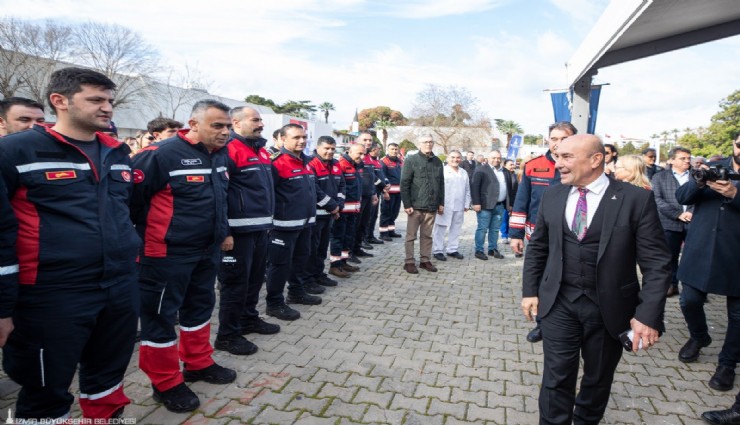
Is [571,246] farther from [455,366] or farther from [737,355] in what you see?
[737,355]

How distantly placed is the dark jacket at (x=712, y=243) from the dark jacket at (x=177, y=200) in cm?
429

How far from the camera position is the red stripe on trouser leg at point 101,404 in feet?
8.72

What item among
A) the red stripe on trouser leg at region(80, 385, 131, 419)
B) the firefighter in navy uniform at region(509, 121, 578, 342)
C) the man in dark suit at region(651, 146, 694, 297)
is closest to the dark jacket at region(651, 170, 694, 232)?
the man in dark suit at region(651, 146, 694, 297)

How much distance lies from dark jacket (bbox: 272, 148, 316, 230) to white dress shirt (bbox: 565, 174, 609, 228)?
310cm

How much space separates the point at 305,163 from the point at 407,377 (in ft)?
9.18

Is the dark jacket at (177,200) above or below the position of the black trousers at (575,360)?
above

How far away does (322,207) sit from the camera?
602cm

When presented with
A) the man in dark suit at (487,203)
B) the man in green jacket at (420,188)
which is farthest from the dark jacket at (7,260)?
the man in dark suit at (487,203)

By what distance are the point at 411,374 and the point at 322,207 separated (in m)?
2.85

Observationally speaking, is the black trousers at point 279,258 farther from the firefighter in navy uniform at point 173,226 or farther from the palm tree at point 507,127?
the palm tree at point 507,127

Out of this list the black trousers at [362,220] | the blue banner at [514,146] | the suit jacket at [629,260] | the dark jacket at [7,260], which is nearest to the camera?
the dark jacket at [7,260]

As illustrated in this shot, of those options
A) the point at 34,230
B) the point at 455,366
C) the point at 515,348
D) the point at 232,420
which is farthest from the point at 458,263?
the point at 34,230

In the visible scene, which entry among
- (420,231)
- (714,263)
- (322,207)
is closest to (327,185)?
(322,207)

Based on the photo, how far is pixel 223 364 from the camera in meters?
3.93
